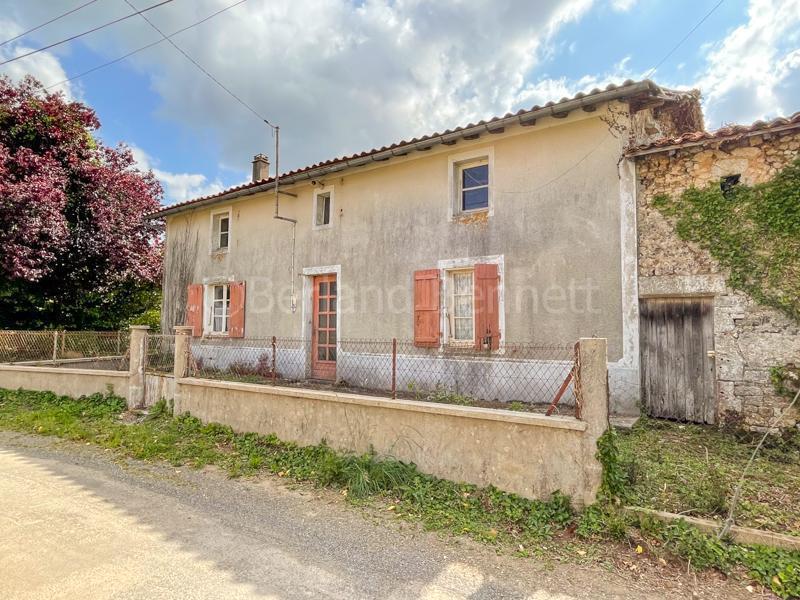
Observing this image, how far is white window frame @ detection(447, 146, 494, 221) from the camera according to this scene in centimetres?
774

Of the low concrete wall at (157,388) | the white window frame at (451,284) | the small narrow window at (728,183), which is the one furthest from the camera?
the white window frame at (451,284)

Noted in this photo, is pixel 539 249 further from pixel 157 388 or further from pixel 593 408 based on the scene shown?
pixel 157 388

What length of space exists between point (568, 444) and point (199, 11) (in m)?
9.00

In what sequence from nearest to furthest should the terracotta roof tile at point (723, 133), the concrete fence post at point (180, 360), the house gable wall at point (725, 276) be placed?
the terracotta roof tile at point (723, 133) < the house gable wall at point (725, 276) < the concrete fence post at point (180, 360)

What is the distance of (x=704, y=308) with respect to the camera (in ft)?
19.6

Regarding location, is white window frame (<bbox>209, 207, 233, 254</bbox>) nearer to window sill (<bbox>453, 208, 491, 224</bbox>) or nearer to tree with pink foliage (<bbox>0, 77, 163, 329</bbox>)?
tree with pink foliage (<bbox>0, 77, 163, 329</bbox>)

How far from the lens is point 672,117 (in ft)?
25.1

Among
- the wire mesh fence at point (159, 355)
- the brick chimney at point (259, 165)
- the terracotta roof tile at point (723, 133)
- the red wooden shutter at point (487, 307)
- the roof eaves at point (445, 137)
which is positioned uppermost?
the brick chimney at point (259, 165)

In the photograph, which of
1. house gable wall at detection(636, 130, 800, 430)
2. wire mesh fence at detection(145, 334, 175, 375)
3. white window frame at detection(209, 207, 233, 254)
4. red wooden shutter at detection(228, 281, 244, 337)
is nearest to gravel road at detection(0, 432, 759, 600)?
wire mesh fence at detection(145, 334, 175, 375)

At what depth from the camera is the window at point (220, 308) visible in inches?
448

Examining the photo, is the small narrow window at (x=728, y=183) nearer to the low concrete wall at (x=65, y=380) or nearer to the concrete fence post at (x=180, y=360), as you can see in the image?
the concrete fence post at (x=180, y=360)

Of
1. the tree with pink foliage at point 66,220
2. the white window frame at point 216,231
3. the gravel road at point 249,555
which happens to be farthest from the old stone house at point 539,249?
the tree with pink foliage at point 66,220

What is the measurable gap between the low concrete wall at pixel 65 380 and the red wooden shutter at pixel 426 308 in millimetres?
5271

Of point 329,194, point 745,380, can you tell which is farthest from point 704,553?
point 329,194
